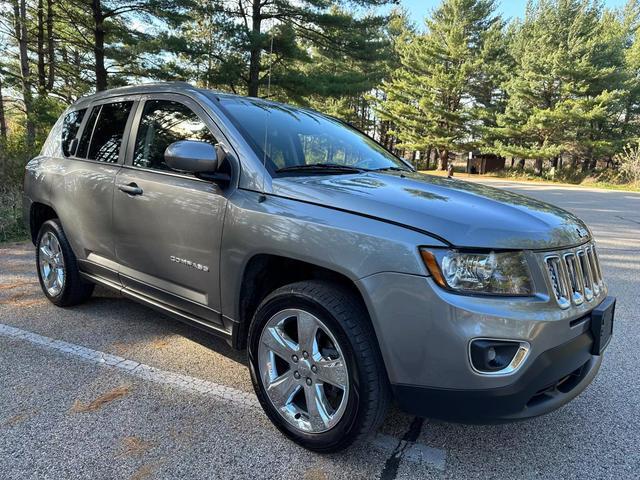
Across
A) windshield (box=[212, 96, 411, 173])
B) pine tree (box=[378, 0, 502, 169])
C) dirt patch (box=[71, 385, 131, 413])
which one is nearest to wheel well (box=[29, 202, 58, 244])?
dirt patch (box=[71, 385, 131, 413])

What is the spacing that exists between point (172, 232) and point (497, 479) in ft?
7.07

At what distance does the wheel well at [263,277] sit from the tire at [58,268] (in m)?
2.02

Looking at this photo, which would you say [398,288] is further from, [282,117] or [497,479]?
[282,117]

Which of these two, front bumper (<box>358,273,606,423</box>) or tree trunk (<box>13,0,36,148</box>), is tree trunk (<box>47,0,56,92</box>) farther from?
front bumper (<box>358,273,606,423</box>)

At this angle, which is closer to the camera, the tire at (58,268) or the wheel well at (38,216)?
the tire at (58,268)

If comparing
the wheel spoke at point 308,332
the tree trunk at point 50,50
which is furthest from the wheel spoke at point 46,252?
the tree trunk at point 50,50

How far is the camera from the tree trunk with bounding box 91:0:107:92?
48.2 feet

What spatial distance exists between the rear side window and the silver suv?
0.03 meters

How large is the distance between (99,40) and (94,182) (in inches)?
569

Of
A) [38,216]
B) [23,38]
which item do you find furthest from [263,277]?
[23,38]

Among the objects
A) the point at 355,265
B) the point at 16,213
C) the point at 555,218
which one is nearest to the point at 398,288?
the point at 355,265

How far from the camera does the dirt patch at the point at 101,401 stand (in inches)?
96.7

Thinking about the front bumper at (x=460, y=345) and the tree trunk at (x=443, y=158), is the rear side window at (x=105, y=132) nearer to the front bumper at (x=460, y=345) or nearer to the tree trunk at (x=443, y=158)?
the front bumper at (x=460, y=345)

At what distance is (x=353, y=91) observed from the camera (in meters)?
19.3
